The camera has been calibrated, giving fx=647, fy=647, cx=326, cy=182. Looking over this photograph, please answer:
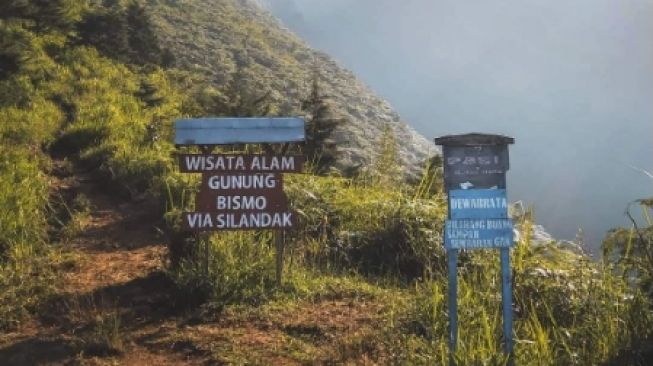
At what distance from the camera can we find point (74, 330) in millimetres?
4797

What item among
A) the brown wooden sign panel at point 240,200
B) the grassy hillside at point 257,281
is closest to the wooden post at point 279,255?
the grassy hillside at point 257,281

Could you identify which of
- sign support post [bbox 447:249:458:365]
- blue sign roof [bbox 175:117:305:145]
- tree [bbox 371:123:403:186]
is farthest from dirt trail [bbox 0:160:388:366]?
tree [bbox 371:123:403:186]

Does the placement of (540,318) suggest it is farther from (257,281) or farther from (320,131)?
(320,131)

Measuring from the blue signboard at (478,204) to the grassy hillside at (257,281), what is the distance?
0.60m

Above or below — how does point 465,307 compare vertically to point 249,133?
below

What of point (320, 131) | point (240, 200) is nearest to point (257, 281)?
point (240, 200)

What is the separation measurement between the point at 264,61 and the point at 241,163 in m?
35.5

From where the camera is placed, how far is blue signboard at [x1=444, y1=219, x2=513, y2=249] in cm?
399

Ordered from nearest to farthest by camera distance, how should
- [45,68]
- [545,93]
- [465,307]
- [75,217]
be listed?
[465,307]
[75,217]
[45,68]
[545,93]

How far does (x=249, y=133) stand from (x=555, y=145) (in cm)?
8312

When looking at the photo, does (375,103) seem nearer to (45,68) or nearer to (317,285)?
(45,68)

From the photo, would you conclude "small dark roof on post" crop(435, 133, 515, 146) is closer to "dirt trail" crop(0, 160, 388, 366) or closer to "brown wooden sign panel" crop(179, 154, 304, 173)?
"dirt trail" crop(0, 160, 388, 366)

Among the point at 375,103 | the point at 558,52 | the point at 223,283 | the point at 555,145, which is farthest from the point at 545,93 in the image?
the point at 223,283

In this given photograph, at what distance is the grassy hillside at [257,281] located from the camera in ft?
14.0
